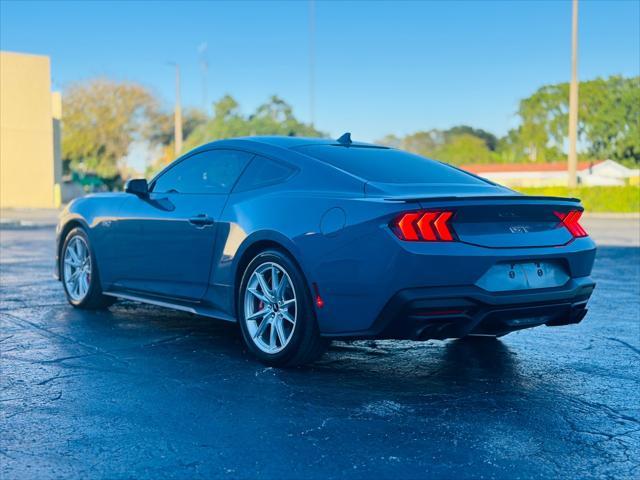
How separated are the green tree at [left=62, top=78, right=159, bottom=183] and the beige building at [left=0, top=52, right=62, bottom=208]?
2923 cm

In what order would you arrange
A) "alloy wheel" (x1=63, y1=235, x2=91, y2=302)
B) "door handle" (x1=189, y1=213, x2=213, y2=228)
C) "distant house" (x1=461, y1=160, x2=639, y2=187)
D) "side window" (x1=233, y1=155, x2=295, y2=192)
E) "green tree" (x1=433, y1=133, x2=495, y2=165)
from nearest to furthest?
"side window" (x1=233, y1=155, x2=295, y2=192)
"door handle" (x1=189, y1=213, x2=213, y2=228)
"alloy wheel" (x1=63, y1=235, x2=91, y2=302)
"distant house" (x1=461, y1=160, x2=639, y2=187)
"green tree" (x1=433, y1=133, x2=495, y2=165)

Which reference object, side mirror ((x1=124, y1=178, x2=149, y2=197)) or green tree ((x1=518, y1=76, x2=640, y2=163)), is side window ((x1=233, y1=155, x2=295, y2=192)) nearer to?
side mirror ((x1=124, y1=178, x2=149, y2=197))

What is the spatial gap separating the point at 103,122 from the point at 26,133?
33.3 meters

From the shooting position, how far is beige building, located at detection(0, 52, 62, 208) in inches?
1656

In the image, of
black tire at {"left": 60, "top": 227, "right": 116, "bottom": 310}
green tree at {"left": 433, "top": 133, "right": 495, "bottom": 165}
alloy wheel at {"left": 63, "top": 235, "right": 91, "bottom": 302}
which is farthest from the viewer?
green tree at {"left": 433, "top": 133, "right": 495, "bottom": 165}

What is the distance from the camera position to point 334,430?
162 inches

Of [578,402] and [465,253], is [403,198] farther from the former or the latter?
[578,402]

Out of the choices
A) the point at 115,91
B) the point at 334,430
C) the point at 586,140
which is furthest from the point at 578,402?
the point at 586,140

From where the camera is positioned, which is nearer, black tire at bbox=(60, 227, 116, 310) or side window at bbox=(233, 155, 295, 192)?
side window at bbox=(233, 155, 295, 192)

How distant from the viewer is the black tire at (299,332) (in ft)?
17.2

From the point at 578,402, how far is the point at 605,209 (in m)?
33.3

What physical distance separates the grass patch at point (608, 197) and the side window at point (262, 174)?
31.0 m

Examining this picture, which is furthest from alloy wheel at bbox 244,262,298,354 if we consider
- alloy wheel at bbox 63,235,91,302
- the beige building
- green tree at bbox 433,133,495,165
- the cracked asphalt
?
green tree at bbox 433,133,495,165

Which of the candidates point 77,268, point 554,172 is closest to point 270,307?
point 77,268
